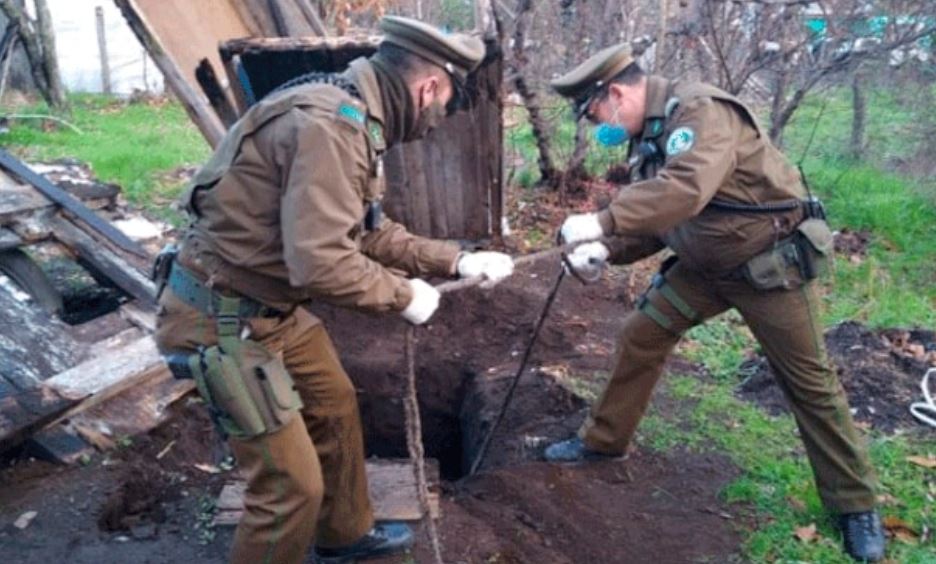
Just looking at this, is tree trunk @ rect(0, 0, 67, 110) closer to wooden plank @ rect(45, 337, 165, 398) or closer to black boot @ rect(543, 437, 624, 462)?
wooden plank @ rect(45, 337, 165, 398)

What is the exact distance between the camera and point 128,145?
36.4 feet

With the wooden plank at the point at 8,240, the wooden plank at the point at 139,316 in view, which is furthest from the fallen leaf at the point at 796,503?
the wooden plank at the point at 8,240

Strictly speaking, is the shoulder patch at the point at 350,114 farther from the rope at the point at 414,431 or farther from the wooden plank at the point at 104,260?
the wooden plank at the point at 104,260

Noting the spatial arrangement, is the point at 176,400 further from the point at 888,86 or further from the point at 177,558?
the point at 888,86

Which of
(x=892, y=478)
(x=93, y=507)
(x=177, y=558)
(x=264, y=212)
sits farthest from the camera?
(x=892, y=478)

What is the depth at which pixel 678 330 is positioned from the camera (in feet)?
14.5

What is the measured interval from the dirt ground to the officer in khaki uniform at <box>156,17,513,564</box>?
930 mm

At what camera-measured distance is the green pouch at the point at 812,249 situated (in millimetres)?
3889

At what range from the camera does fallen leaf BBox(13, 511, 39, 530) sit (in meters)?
4.17

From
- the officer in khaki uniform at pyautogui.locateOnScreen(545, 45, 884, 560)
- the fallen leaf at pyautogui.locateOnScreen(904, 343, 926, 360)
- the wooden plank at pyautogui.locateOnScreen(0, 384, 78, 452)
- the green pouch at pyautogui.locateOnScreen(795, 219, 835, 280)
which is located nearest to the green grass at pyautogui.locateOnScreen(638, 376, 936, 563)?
the officer in khaki uniform at pyautogui.locateOnScreen(545, 45, 884, 560)

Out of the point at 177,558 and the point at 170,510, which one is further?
the point at 170,510

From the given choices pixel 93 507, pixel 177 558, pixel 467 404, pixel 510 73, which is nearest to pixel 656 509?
pixel 467 404

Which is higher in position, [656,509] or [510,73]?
[510,73]

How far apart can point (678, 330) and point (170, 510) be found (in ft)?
7.60
